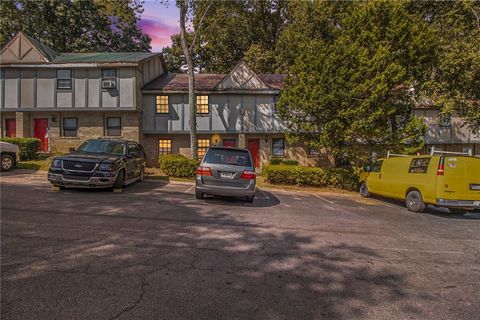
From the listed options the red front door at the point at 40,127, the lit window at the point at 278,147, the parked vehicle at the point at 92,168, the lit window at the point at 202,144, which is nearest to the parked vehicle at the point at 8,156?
the parked vehicle at the point at 92,168

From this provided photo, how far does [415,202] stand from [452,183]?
4.66 ft

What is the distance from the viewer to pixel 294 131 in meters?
16.7

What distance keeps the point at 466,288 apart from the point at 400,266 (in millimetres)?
913

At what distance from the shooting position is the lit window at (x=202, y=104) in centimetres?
2275

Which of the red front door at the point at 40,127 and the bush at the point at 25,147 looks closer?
the bush at the point at 25,147

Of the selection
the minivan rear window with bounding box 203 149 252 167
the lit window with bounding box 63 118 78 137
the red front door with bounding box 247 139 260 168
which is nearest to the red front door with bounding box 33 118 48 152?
the lit window with bounding box 63 118 78 137

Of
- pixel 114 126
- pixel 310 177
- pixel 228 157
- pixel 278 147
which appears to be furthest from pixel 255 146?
pixel 228 157

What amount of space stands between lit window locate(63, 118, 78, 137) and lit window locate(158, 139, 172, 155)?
245 inches

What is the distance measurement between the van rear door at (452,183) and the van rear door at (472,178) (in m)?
0.13

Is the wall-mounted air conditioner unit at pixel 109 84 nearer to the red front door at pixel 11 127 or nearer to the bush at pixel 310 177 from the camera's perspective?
the red front door at pixel 11 127

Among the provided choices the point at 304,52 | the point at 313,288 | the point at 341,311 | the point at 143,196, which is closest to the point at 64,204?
the point at 143,196

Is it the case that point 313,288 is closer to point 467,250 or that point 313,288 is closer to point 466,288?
point 466,288

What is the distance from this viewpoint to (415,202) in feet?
35.6

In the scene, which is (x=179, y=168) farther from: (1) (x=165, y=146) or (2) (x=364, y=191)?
(2) (x=364, y=191)
